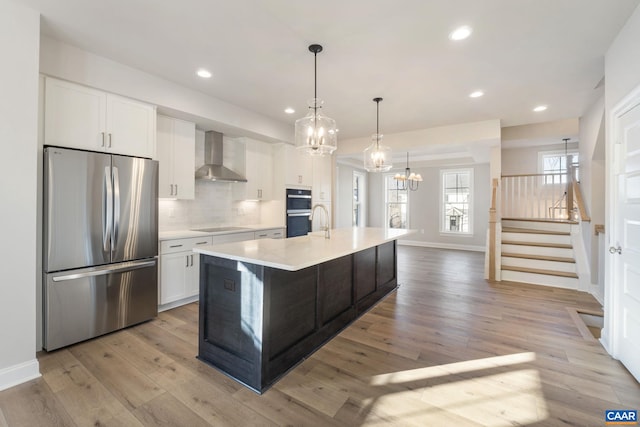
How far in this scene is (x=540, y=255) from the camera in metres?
5.00

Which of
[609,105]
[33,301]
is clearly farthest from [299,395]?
→ [609,105]

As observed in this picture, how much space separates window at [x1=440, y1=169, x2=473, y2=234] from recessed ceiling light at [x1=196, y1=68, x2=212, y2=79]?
7445mm

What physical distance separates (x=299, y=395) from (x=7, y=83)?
3062mm

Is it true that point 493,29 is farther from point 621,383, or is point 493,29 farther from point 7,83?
point 7,83

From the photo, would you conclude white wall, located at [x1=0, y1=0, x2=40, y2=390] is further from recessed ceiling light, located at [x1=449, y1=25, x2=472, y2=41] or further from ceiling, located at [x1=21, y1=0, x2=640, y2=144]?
recessed ceiling light, located at [x1=449, y1=25, x2=472, y2=41]

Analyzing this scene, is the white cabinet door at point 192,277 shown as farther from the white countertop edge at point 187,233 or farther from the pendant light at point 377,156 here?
the pendant light at point 377,156

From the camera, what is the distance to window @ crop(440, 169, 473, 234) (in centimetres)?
837

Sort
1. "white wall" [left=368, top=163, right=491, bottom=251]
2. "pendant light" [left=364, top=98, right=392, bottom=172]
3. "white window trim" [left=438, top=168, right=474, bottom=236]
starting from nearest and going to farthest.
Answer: "pendant light" [left=364, top=98, right=392, bottom=172] → "white wall" [left=368, top=163, right=491, bottom=251] → "white window trim" [left=438, top=168, right=474, bottom=236]

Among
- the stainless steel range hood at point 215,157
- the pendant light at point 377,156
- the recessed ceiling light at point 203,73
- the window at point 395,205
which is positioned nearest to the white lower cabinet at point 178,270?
the stainless steel range hood at point 215,157

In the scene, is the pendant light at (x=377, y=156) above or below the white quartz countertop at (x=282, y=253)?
above

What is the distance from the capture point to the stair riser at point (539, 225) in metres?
5.28

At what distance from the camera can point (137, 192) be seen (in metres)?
2.97

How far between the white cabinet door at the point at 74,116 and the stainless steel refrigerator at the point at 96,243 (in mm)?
154

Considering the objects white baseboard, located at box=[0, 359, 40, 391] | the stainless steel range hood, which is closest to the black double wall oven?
the stainless steel range hood
